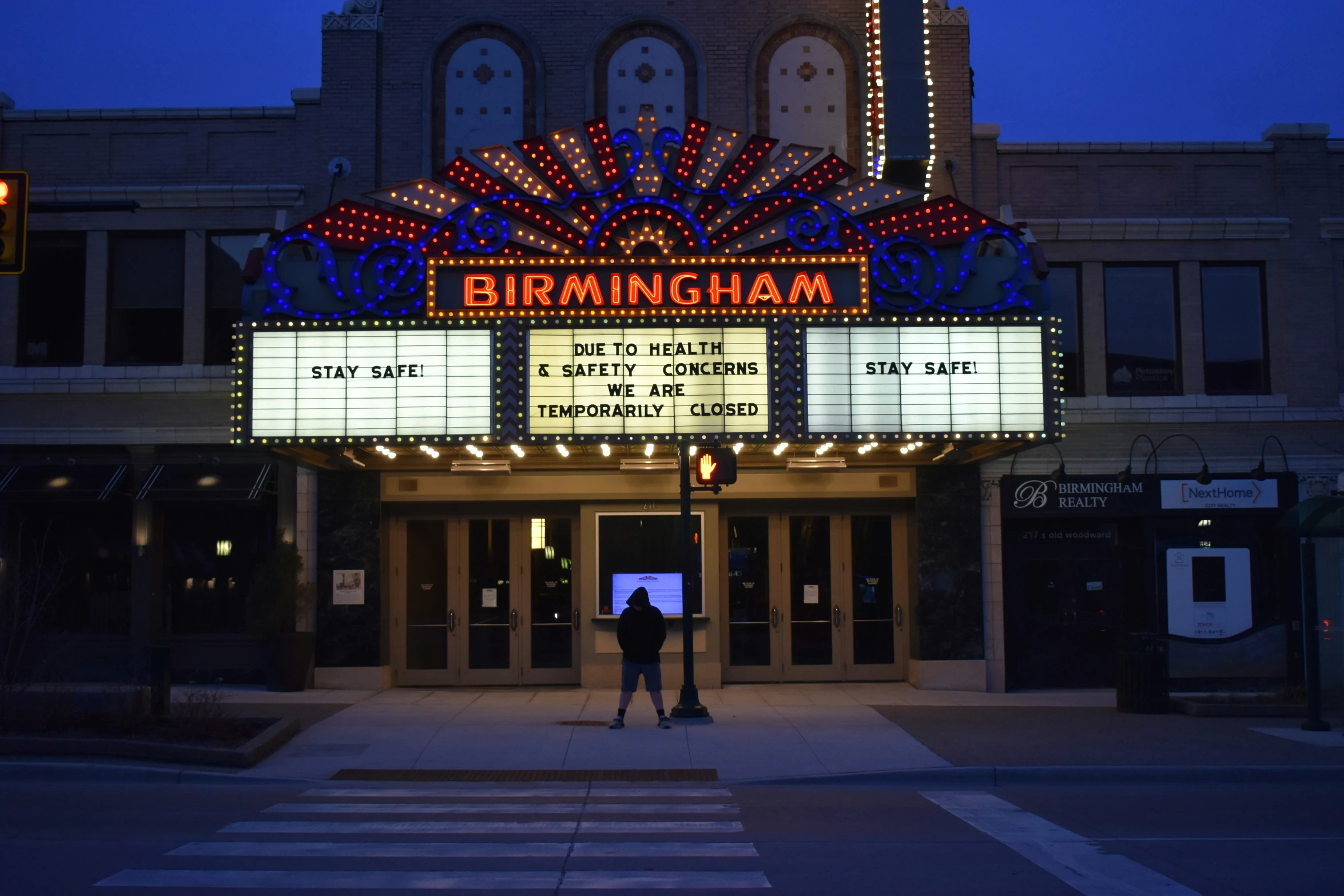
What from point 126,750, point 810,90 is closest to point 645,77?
point 810,90

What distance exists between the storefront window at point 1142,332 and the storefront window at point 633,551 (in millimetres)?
7238

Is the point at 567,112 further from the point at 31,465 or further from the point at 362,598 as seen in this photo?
the point at 31,465

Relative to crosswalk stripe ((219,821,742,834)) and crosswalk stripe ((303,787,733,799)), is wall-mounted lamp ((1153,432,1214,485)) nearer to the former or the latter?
crosswalk stripe ((303,787,733,799))

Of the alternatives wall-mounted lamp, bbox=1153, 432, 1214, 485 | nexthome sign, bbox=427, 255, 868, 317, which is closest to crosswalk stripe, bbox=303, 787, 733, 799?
nexthome sign, bbox=427, 255, 868, 317

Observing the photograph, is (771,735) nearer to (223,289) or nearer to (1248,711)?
(1248,711)

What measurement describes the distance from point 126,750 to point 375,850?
5.09 metres

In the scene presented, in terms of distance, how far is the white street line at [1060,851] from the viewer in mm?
8117

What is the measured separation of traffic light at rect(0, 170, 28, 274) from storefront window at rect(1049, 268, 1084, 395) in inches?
580

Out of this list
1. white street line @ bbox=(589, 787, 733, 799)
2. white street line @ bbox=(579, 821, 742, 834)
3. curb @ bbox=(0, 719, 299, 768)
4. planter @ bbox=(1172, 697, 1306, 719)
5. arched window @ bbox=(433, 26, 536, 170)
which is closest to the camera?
white street line @ bbox=(579, 821, 742, 834)

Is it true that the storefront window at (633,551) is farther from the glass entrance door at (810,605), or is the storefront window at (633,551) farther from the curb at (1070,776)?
the curb at (1070,776)

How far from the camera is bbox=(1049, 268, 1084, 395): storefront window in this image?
20.1m

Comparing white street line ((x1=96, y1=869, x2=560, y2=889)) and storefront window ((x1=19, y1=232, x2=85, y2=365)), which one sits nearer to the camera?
white street line ((x1=96, y1=869, x2=560, y2=889))

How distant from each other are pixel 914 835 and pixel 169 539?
46.4ft

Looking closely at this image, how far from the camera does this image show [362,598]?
1955cm
